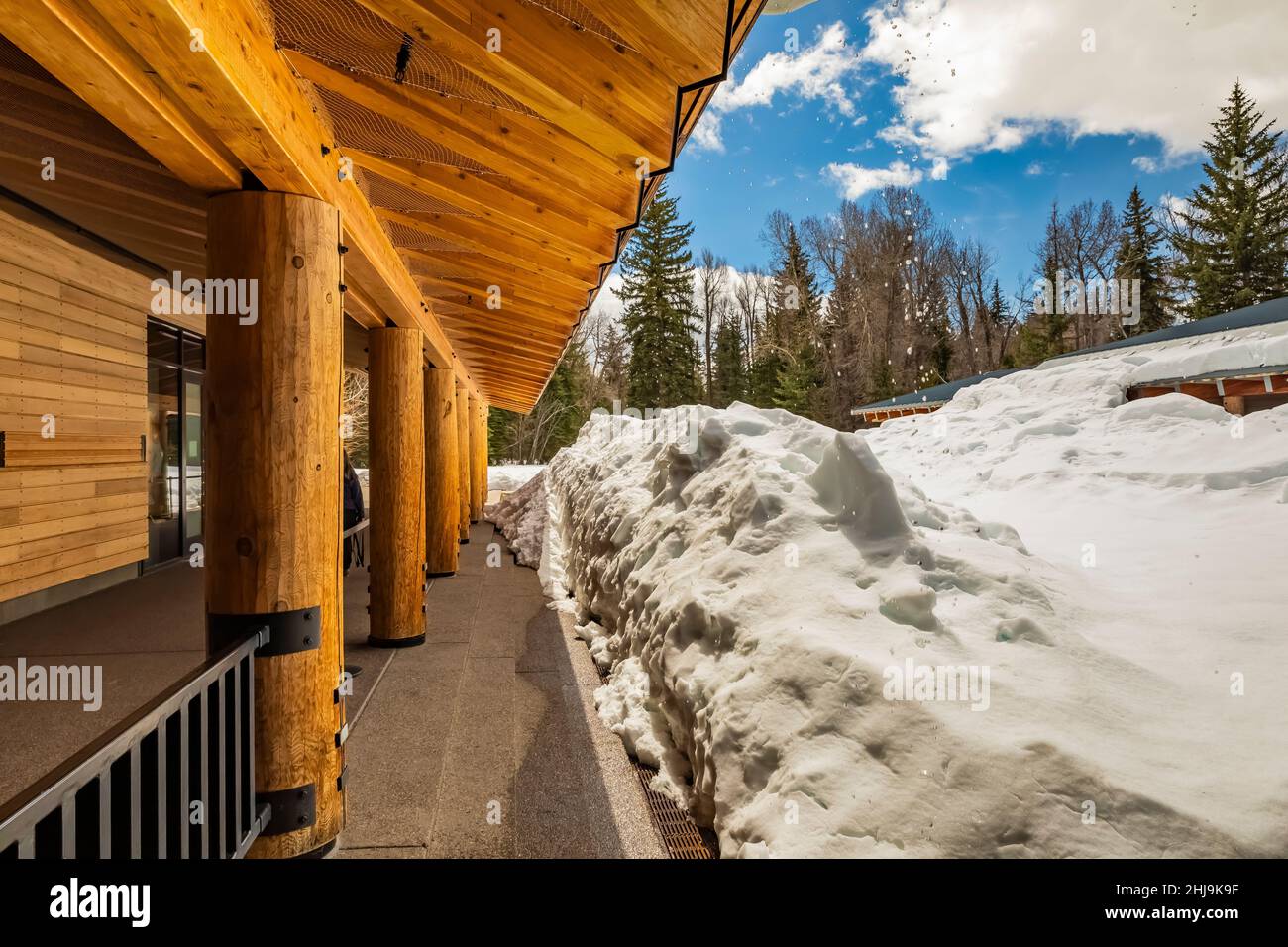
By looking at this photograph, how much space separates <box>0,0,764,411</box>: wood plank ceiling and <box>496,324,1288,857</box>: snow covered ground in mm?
1891

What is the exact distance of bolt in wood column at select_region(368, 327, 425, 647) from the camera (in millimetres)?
4629

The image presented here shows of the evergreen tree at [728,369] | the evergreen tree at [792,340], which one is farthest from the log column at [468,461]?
the evergreen tree at [728,369]

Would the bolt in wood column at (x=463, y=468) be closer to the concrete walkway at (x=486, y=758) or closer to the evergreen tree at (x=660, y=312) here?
the concrete walkway at (x=486, y=758)

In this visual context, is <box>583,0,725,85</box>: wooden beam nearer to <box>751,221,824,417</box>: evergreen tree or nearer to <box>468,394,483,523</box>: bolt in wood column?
<box>468,394,483,523</box>: bolt in wood column

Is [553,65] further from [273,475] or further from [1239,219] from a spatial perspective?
[1239,219]

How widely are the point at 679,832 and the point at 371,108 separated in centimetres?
320

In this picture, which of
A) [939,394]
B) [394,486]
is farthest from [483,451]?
[939,394]

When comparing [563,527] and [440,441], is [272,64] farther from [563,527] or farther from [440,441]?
[563,527]

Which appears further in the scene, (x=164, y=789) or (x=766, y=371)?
(x=766, y=371)

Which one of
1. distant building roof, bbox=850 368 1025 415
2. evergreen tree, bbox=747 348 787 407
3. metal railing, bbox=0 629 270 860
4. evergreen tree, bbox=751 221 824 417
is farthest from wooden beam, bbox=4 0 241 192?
evergreen tree, bbox=747 348 787 407

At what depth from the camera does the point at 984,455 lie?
19.6 ft

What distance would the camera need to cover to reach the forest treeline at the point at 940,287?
23.0 metres

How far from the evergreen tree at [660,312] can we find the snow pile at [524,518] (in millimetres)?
17888

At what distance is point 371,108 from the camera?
2354mm
